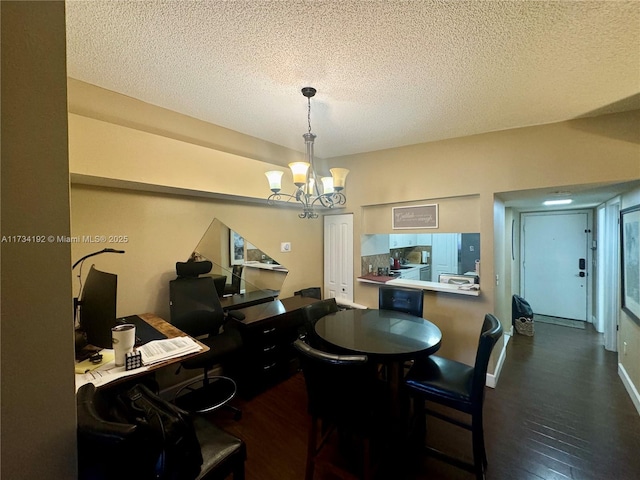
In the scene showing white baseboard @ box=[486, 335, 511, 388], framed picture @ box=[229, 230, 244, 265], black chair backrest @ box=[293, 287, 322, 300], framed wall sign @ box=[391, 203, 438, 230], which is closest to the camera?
white baseboard @ box=[486, 335, 511, 388]

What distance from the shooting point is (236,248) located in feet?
9.93

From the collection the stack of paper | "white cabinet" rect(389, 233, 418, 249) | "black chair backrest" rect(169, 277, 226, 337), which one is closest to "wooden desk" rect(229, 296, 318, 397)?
"black chair backrest" rect(169, 277, 226, 337)

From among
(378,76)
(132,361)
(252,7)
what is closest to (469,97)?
(378,76)

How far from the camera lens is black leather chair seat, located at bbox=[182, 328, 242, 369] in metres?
2.10

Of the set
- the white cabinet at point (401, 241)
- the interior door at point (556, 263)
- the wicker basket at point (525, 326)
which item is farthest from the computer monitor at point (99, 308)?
the interior door at point (556, 263)

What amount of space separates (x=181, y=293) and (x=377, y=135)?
2.58 m

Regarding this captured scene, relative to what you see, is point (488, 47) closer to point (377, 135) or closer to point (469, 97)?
point (469, 97)

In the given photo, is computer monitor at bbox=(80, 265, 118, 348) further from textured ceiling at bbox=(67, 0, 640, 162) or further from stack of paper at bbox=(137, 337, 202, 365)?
textured ceiling at bbox=(67, 0, 640, 162)

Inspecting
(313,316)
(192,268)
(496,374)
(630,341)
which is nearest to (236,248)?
(192,268)

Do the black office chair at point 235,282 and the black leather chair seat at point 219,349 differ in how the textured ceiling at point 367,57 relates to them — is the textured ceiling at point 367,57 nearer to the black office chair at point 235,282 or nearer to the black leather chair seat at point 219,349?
the black office chair at point 235,282

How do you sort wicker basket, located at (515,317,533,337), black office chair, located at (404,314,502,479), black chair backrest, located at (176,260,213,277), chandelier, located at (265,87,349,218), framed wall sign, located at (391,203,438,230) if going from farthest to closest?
wicker basket, located at (515,317,533,337), framed wall sign, located at (391,203,438,230), black chair backrest, located at (176,260,213,277), chandelier, located at (265,87,349,218), black office chair, located at (404,314,502,479)

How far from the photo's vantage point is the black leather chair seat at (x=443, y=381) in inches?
66.8

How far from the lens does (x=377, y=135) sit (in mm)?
2906

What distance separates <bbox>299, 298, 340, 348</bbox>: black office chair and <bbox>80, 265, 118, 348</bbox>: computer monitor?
1.35 metres
